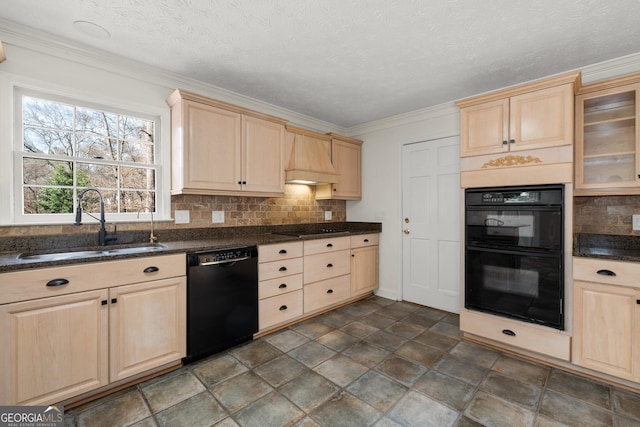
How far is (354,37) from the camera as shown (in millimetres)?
2072

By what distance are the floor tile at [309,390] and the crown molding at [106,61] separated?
8.94ft

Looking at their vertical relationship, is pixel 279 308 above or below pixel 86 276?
below

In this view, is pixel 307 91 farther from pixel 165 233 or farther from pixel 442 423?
pixel 442 423

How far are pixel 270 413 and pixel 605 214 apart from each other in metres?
3.09

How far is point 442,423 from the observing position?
163cm

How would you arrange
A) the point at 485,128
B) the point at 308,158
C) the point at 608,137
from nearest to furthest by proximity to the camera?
the point at 608,137
the point at 485,128
the point at 308,158

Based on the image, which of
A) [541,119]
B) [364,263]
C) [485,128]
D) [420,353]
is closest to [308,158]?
[364,263]

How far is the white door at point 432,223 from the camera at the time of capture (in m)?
3.34

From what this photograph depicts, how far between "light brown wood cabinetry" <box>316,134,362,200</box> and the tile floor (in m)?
1.95

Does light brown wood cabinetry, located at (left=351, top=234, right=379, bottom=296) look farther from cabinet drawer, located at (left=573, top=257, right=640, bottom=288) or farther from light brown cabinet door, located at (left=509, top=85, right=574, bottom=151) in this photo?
cabinet drawer, located at (left=573, top=257, right=640, bottom=288)

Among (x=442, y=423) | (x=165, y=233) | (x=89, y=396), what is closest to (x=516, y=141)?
(x=442, y=423)

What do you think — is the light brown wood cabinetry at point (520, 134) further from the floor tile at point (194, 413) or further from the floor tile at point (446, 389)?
the floor tile at point (194, 413)

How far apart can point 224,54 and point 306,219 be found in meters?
2.20

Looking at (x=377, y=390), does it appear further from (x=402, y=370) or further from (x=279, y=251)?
(x=279, y=251)
